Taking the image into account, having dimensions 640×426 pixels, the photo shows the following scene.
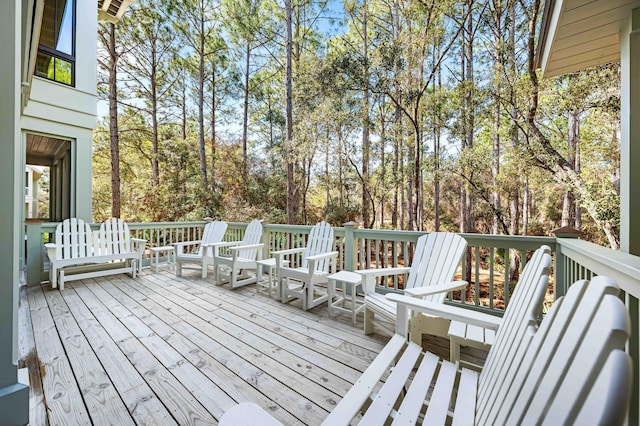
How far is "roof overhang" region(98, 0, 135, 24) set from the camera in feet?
18.4

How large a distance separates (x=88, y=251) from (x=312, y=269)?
3.87 m

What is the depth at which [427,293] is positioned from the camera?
6.45 feet

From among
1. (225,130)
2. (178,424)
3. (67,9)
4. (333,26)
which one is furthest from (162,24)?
(178,424)

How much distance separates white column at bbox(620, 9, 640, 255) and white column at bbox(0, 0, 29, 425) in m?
3.64

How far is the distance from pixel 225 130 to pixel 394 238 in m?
11.4

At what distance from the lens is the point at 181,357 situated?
2232mm

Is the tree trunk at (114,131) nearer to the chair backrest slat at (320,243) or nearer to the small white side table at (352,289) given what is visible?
the chair backrest slat at (320,243)

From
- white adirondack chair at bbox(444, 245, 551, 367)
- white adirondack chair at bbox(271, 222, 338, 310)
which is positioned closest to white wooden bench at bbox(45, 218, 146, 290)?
white adirondack chair at bbox(271, 222, 338, 310)

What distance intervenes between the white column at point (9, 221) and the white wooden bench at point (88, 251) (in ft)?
10.6

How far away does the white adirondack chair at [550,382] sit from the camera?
A: 434mm

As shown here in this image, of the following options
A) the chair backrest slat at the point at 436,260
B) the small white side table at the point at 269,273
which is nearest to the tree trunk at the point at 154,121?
the small white side table at the point at 269,273

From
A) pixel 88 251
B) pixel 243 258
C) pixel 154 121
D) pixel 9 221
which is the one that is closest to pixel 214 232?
pixel 243 258

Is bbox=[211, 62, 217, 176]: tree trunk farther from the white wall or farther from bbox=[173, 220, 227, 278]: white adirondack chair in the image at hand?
bbox=[173, 220, 227, 278]: white adirondack chair

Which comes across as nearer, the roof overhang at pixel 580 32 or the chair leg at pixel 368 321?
the roof overhang at pixel 580 32
